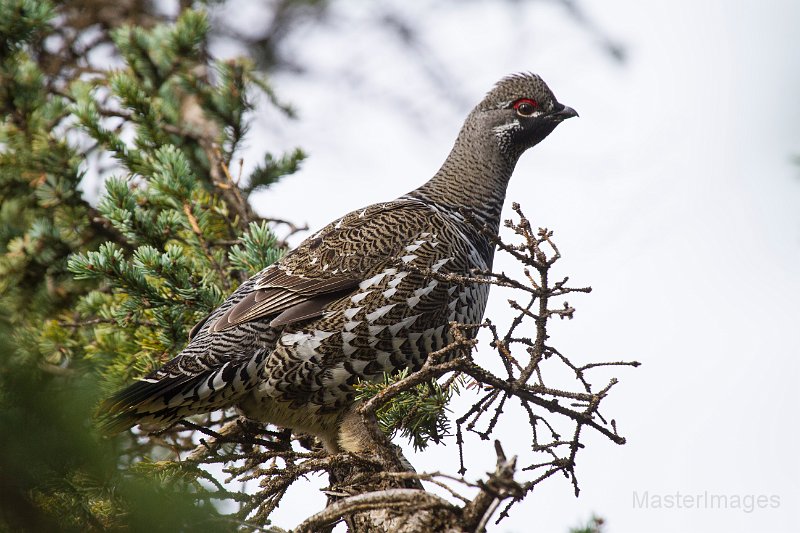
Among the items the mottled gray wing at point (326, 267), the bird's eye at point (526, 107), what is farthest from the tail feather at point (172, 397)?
the bird's eye at point (526, 107)

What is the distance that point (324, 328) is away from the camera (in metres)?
4.36

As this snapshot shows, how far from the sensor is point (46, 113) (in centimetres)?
582

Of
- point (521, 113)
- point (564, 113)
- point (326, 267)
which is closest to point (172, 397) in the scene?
point (326, 267)

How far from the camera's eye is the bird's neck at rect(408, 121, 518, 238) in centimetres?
553

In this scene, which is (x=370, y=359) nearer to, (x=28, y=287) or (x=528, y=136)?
(x=528, y=136)

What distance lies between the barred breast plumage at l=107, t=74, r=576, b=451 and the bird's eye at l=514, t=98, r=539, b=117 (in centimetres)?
142

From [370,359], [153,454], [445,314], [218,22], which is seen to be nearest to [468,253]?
[445,314]

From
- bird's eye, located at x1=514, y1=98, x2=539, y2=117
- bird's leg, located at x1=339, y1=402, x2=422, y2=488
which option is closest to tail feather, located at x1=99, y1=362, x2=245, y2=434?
bird's leg, located at x1=339, y1=402, x2=422, y2=488

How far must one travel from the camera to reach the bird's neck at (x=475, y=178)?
18.1 ft

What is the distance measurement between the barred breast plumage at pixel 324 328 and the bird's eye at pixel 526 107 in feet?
4.64

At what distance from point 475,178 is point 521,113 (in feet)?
2.10

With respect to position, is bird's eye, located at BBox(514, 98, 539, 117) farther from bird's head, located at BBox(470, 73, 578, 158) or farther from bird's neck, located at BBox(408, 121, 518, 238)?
bird's neck, located at BBox(408, 121, 518, 238)

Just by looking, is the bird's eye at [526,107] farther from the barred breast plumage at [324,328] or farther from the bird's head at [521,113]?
the barred breast plumage at [324,328]

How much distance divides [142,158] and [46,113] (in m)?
0.88
